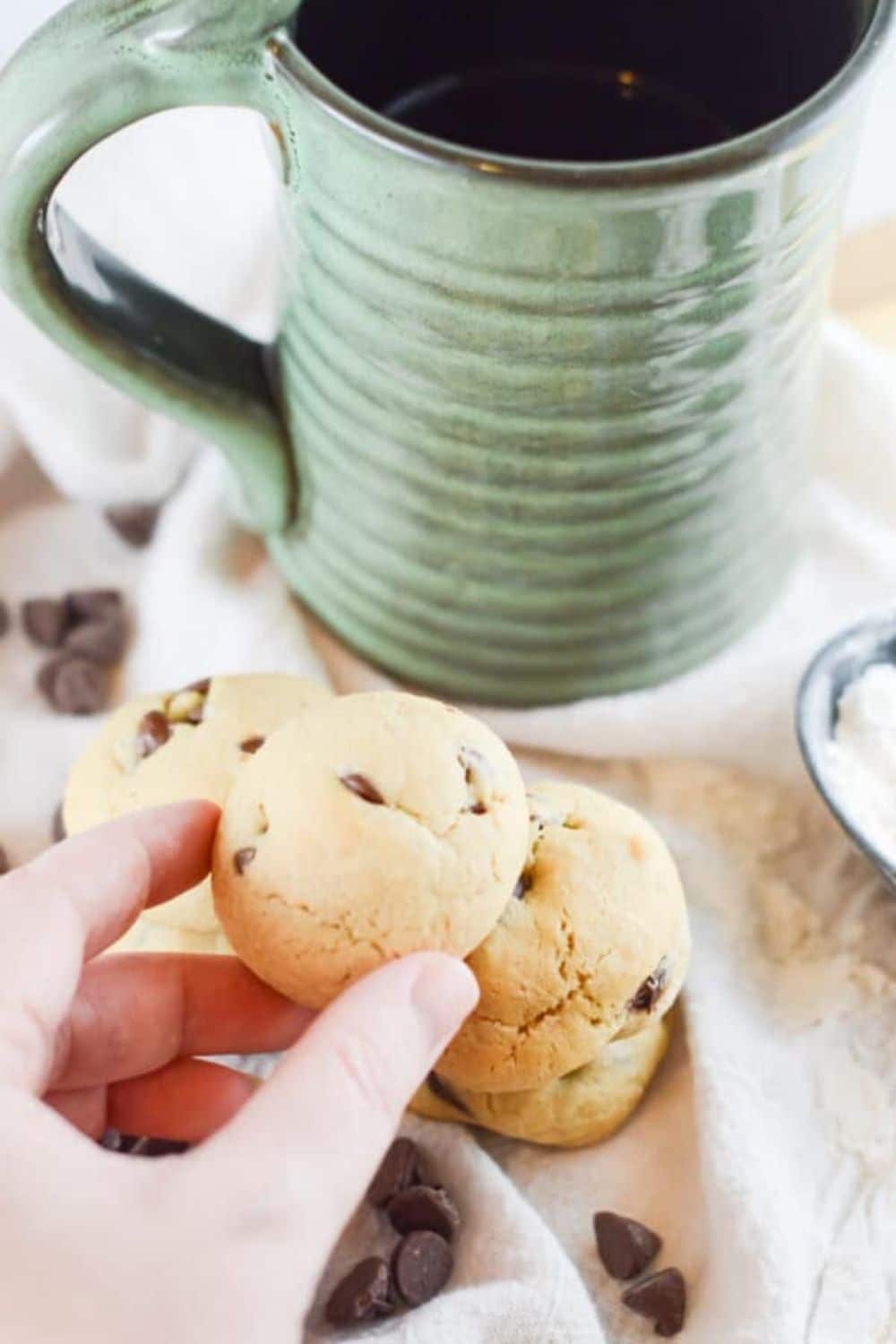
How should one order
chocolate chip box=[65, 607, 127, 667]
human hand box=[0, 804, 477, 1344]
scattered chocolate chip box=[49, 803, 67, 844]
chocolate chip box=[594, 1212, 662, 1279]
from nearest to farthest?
human hand box=[0, 804, 477, 1344] → chocolate chip box=[594, 1212, 662, 1279] → scattered chocolate chip box=[49, 803, 67, 844] → chocolate chip box=[65, 607, 127, 667]

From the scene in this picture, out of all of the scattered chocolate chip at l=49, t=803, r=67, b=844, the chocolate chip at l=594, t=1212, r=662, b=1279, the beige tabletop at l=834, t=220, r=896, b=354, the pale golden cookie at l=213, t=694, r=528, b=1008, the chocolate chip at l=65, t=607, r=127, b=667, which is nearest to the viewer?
the pale golden cookie at l=213, t=694, r=528, b=1008

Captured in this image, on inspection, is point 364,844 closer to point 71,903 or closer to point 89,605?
point 71,903

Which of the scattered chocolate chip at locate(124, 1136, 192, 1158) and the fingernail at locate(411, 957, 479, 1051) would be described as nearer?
the fingernail at locate(411, 957, 479, 1051)

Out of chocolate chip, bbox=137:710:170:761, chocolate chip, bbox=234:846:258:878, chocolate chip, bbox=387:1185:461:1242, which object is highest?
chocolate chip, bbox=234:846:258:878

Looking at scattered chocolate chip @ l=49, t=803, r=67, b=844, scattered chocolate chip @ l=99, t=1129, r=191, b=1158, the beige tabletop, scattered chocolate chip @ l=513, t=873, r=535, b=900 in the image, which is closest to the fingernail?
scattered chocolate chip @ l=513, t=873, r=535, b=900

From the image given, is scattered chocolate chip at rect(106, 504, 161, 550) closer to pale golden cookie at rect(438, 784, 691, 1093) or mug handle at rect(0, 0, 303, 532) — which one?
mug handle at rect(0, 0, 303, 532)

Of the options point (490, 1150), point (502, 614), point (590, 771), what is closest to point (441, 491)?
point (502, 614)

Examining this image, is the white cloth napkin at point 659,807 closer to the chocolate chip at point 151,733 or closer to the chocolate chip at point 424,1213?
the chocolate chip at point 424,1213
